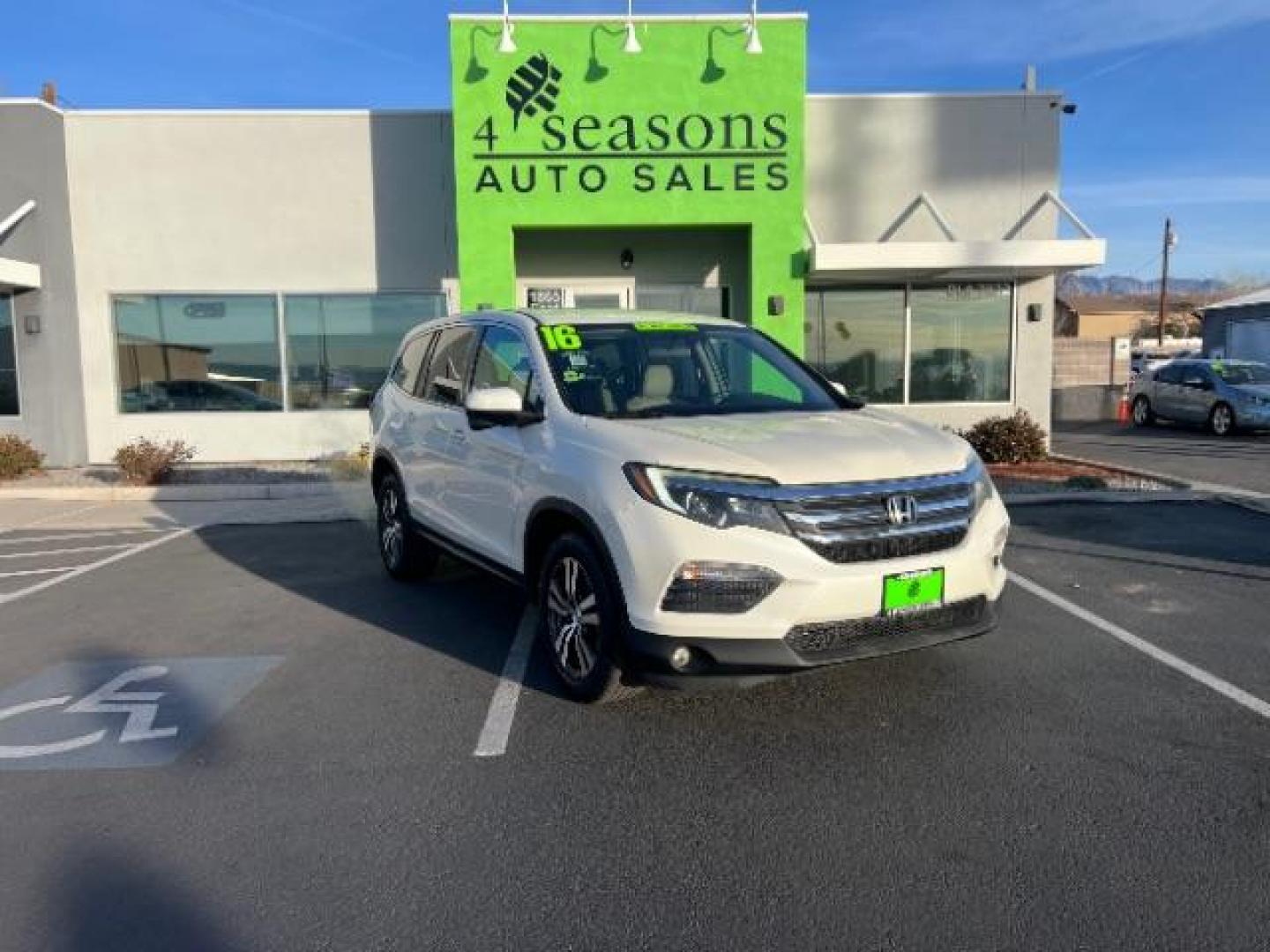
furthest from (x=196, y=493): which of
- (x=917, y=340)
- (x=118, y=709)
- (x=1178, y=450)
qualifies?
(x=1178, y=450)

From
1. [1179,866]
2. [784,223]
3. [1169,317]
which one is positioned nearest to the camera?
[1179,866]

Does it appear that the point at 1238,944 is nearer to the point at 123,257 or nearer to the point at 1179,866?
the point at 1179,866

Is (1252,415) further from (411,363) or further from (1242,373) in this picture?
(411,363)

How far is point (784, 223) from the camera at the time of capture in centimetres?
1272

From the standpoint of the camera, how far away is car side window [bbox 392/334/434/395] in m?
6.65

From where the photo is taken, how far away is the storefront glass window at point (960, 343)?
1427 centimetres

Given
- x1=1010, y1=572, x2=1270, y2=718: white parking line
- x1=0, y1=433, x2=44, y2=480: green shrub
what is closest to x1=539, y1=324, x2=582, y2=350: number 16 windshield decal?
x1=1010, y1=572, x2=1270, y2=718: white parking line

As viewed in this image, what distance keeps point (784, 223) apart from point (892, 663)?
8884mm

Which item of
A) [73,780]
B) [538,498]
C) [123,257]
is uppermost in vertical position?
[123,257]

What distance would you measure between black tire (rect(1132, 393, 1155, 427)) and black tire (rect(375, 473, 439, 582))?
18.8 meters

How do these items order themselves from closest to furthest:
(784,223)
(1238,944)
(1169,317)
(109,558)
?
(1238,944), (109,558), (784,223), (1169,317)

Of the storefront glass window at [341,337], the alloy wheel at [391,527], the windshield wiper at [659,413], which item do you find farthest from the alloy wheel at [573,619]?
the storefront glass window at [341,337]

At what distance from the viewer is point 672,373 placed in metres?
5.18

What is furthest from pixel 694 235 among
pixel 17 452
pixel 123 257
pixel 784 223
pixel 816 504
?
pixel 816 504
